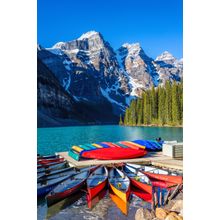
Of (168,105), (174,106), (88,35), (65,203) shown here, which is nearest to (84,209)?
(65,203)

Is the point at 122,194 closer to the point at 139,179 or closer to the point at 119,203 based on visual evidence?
the point at 119,203

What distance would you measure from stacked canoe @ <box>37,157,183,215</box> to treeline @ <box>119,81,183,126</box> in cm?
2858

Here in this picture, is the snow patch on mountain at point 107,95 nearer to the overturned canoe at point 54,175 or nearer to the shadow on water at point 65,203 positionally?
the overturned canoe at point 54,175

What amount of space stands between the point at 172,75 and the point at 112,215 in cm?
17677

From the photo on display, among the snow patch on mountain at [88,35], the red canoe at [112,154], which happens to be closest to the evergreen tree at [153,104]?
the red canoe at [112,154]

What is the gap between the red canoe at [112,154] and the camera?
31.6ft

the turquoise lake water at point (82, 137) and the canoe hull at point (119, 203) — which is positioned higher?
the canoe hull at point (119, 203)

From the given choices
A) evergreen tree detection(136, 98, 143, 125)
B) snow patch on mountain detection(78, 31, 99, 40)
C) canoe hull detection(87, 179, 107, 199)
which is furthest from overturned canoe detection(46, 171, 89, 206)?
snow patch on mountain detection(78, 31, 99, 40)

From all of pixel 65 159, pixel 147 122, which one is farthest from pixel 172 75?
pixel 65 159

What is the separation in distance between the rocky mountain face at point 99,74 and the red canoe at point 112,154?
59.1 m

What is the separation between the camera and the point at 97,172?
8266mm

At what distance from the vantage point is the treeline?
38.5m
